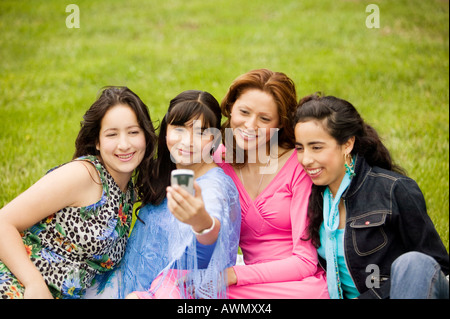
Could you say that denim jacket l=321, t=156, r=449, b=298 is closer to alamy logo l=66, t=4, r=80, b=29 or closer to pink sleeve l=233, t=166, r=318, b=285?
pink sleeve l=233, t=166, r=318, b=285

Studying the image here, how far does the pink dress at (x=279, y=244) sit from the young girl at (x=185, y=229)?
0.66 feet

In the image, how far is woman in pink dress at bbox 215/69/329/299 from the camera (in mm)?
3117

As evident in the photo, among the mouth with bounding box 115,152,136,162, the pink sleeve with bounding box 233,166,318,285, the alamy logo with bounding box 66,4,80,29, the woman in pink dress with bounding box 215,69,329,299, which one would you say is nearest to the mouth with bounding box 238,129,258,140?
the woman in pink dress with bounding box 215,69,329,299

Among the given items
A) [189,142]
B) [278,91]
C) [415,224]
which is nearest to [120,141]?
[189,142]

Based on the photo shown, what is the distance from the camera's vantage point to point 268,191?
3361mm

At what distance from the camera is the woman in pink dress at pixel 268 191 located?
312 cm

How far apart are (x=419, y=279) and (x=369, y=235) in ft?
1.66

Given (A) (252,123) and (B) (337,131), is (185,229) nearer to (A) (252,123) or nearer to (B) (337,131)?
(A) (252,123)

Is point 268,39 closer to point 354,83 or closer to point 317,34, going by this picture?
point 317,34

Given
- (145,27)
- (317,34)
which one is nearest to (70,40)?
(145,27)

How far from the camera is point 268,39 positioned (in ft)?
31.9

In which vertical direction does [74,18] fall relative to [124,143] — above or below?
above

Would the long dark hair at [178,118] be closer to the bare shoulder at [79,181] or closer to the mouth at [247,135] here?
the mouth at [247,135]

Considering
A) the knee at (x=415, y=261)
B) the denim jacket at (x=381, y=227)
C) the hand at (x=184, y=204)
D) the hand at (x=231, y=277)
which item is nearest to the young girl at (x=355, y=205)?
the denim jacket at (x=381, y=227)
